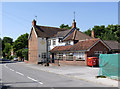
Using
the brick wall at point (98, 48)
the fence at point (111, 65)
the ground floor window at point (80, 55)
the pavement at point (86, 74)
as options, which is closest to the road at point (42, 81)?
the pavement at point (86, 74)

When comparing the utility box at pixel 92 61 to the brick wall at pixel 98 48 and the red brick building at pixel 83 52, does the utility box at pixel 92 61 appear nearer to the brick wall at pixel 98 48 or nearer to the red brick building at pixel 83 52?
the red brick building at pixel 83 52

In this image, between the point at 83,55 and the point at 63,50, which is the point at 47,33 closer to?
the point at 63,50

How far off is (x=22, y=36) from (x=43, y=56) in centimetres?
2687

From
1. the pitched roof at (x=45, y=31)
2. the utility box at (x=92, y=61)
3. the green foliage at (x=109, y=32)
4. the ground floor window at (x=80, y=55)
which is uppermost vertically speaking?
the green foliage at (x=109, y=32)

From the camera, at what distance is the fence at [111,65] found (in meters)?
13.2

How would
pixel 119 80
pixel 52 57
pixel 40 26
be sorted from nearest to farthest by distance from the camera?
pixel 119 80
pixel 52 57
pixel 40 26

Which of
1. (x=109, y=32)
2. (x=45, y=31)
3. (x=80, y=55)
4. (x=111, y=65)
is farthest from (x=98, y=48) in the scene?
(x=109, y=32)

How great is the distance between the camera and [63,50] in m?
33.0

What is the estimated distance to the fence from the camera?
13234 mm

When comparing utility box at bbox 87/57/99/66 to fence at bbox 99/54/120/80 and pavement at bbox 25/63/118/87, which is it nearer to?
pavement at bbox 25/63/118/87

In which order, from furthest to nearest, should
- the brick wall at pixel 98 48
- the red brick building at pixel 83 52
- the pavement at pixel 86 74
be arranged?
1. the brick wall at pixel 98 48
2. the red brick building at pixel 83 52
3. the pavement at pixel 86 74

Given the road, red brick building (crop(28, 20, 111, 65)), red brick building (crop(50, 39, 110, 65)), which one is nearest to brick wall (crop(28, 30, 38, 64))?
red brick building (crop(28, 20, 111, 65))

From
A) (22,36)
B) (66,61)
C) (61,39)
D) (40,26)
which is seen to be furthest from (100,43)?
(22,36)

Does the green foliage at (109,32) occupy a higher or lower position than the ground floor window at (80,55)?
higher
